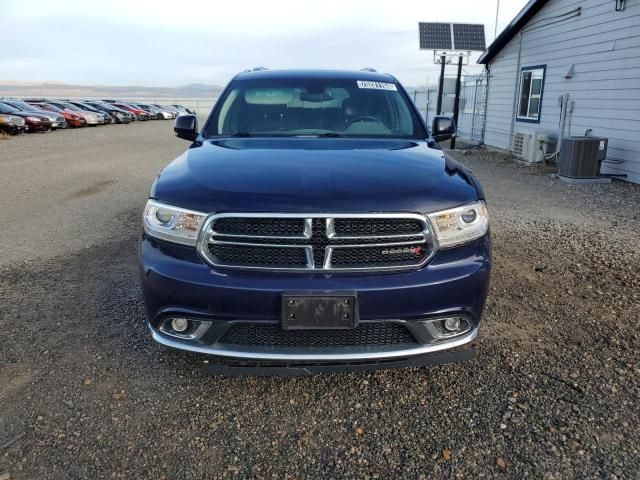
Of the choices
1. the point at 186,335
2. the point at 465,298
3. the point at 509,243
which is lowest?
the point at 509,243

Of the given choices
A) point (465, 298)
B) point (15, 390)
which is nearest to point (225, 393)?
point (15, 390)

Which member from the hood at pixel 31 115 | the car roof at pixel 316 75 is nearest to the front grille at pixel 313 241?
the car roof at pixel 316 75

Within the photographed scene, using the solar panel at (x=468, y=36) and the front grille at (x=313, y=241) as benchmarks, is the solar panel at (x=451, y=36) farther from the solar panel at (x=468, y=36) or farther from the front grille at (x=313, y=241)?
the front grille at (x=313, y=241)

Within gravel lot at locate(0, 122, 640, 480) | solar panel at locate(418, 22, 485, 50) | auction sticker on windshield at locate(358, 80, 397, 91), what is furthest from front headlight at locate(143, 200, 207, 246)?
solar panel at locate(418, 22, 485, 50)

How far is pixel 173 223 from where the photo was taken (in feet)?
8.45

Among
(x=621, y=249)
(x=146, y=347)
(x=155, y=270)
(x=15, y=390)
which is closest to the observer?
(x=155, y=270)

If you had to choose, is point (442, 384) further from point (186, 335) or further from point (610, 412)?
point (186, 335)

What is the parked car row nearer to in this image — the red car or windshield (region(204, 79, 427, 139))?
the red car

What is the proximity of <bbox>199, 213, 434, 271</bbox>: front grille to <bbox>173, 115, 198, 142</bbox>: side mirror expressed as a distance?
1.90 m

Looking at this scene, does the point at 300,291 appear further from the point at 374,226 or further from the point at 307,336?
the point at 374,226

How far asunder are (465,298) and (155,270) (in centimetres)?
153

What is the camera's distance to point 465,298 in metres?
2.57

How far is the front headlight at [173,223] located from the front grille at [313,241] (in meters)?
0.07

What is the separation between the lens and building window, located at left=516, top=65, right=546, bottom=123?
45.5ft
